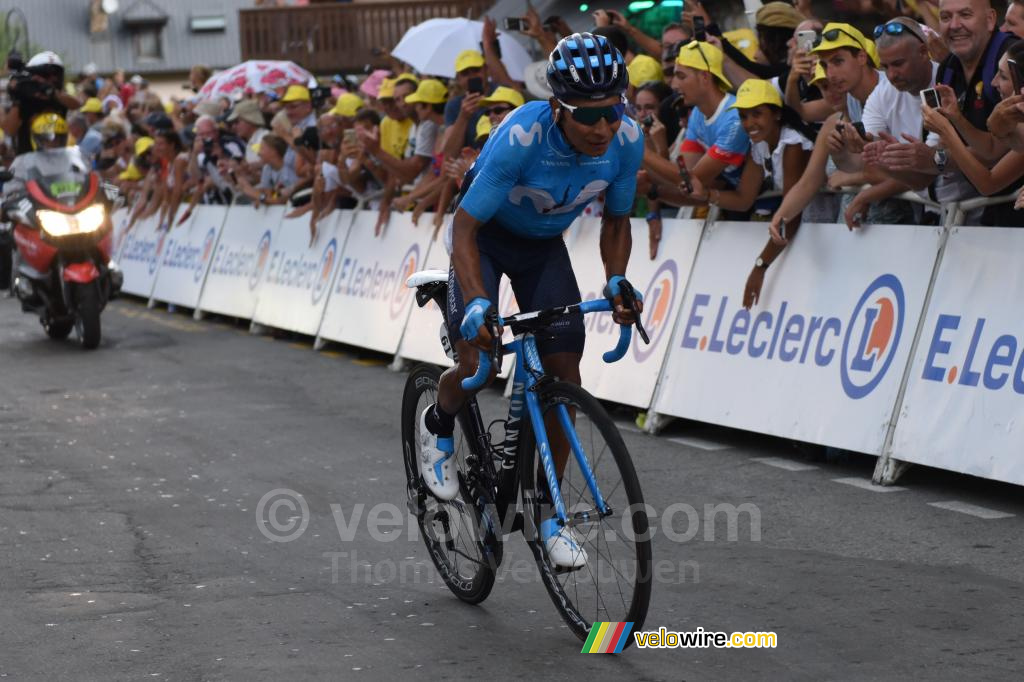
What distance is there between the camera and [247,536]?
7.59 metres

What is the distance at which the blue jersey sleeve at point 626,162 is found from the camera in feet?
19.4

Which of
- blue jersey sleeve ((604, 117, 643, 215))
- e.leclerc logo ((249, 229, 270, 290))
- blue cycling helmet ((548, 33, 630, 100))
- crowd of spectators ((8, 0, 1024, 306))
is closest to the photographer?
blue cycling helmet ((548, 33, 630, 100))

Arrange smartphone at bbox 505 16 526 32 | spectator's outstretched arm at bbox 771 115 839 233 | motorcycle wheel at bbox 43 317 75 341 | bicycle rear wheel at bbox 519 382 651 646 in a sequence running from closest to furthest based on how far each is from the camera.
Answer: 1. bicycle rear wheel at bbox 519 382 651 646
2. spectator's outstretched arm at bbox 771 115 839 233
3. smartphone at bbox 505 16 526 32
4. motorcycle wheel at bbox 43 317 75 341

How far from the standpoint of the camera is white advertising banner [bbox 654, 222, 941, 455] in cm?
866

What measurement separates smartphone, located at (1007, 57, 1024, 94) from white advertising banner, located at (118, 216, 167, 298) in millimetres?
15451

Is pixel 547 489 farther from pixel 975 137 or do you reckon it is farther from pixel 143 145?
pixel 143 145

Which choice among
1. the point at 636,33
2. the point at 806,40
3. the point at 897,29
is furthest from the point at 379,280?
the point at 897,29

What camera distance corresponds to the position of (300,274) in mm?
16812

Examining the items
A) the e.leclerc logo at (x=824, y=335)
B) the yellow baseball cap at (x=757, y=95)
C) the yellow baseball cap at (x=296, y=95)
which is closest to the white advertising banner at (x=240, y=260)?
the yellow baseball cap at (x=296, y=95)

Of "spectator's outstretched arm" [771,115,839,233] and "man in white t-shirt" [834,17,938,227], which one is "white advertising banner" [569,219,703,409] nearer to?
"spectator's outstretched arm" [771,115,839,233]

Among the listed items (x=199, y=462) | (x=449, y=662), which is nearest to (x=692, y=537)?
(x=449, y=662)

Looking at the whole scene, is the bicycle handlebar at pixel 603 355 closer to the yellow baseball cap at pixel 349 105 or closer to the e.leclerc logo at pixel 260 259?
the yellow baseball cap at pixel 349 105

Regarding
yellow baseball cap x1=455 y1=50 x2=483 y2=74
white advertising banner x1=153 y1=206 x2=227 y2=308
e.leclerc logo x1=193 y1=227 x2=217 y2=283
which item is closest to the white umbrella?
yellow baseball cap x1=455 y1=50 x2=483 y2=74

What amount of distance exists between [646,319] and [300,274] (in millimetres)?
6697
